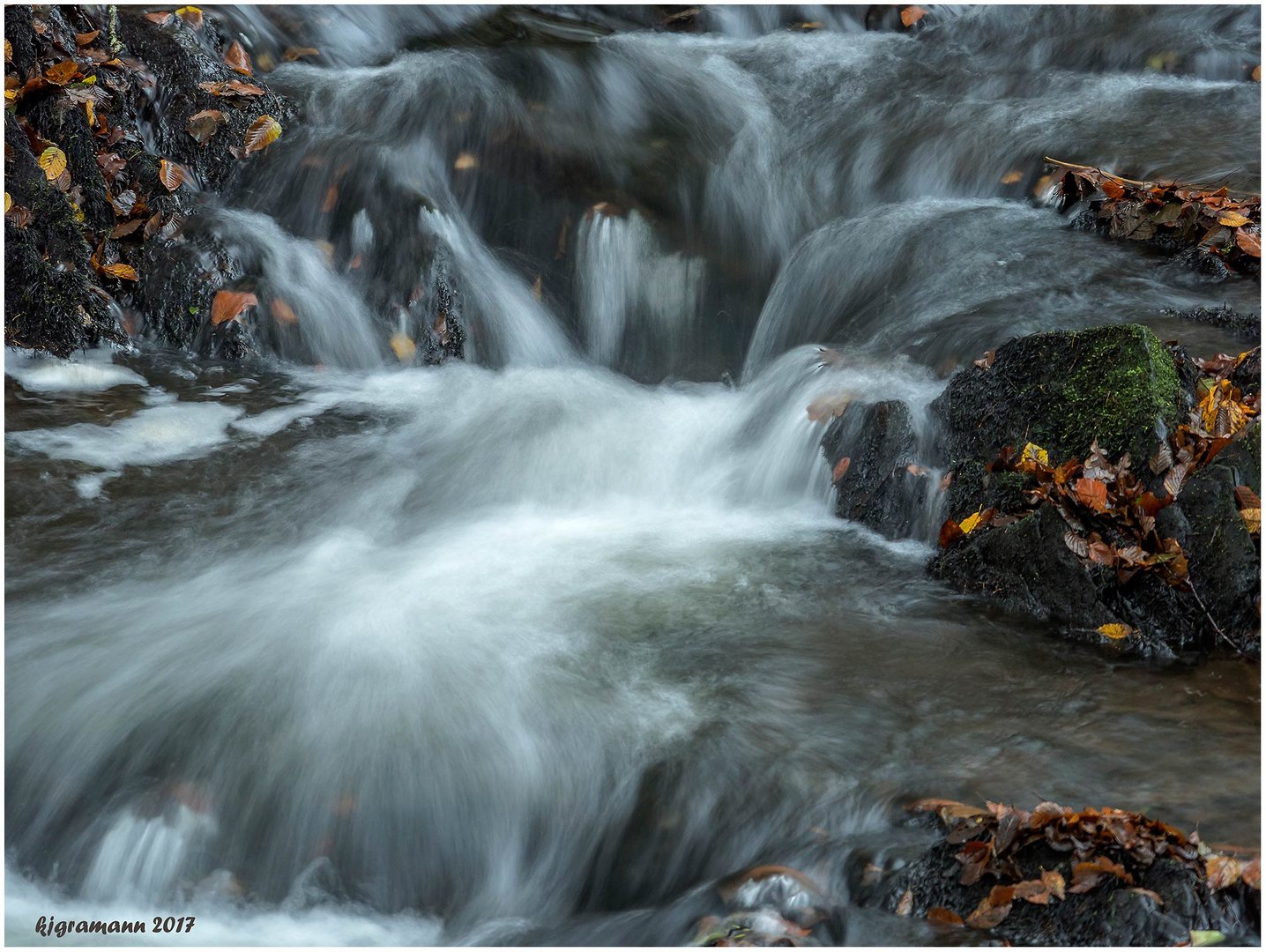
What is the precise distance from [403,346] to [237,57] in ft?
8.77

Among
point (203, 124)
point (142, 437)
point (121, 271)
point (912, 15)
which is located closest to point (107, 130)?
point (203, 124)

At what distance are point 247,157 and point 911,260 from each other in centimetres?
416

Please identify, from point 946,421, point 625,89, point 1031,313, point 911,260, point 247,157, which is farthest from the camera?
point 625,89

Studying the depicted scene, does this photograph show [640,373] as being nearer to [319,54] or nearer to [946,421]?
[946,421]

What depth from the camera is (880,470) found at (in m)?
4.79

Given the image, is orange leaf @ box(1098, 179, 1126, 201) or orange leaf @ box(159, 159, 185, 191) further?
orange leaf @ box(159, 159, 185, 191)

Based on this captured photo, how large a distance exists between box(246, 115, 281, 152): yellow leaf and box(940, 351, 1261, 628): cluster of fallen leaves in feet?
17.0

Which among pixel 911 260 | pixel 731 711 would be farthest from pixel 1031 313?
pixel 731 711

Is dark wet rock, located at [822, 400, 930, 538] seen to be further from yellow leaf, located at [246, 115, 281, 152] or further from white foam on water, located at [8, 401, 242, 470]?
yellow leaf, located at [246, 115, 281, 152]

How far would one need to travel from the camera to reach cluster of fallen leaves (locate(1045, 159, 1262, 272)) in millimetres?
5645

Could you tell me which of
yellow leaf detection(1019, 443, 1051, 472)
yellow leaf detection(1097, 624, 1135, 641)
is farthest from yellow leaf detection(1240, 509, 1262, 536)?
yellow leaf detection(1019, 443, 1051, 472)

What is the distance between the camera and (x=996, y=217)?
6.55 meters

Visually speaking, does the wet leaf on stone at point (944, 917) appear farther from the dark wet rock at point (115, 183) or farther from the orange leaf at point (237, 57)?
the orange leaf at point (237, 57)

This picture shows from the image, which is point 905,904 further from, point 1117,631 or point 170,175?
point 170,175
